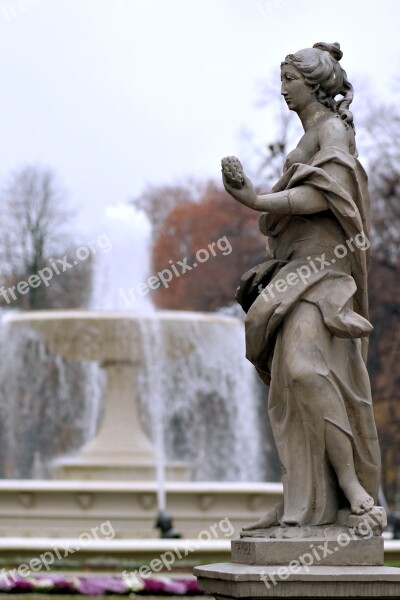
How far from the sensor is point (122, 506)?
18297 millimetres

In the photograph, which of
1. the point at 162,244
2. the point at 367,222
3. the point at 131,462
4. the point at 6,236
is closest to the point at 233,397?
the point at 162,244

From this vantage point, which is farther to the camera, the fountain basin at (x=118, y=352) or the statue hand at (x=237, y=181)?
the fountain basin at (x=118, y=352)

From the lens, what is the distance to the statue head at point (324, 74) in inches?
296

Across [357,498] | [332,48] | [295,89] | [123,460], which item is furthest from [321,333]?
[123,460]

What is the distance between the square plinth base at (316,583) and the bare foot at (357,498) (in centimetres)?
→ 34

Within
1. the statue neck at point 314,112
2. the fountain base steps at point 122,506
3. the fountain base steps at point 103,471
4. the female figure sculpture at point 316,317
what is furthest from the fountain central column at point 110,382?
the female figure sculpture at point 316,317

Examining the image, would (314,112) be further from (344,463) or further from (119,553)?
(119,553)

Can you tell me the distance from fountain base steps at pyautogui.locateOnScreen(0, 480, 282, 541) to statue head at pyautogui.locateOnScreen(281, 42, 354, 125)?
11.1 meters

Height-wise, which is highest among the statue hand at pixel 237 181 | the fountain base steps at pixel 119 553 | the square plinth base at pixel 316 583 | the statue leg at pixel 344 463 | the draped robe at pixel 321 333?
the statue hand at pixel 237 181

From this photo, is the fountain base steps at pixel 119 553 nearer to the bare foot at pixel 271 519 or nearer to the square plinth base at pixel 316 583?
the bare foot at pixel 271 519

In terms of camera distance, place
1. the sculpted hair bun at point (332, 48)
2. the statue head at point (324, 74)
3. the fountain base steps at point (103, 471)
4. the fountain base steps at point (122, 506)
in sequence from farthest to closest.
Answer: the fountain base steps at point (103, 471) < the fountain base steps at point (122, 506) < the sculpted hair bun at point (332, 48) < the statue head at point (324, 74)

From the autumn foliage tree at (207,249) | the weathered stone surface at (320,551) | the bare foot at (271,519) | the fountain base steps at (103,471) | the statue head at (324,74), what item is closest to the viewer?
the weathered stone surface at (320,551)

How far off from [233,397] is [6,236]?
9541 mm

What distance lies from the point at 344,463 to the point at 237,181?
5.23ft
